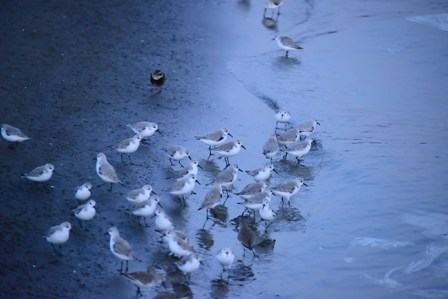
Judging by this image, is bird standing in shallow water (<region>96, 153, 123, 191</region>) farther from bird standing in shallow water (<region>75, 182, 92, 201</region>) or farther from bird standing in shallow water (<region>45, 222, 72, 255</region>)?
bird standing in shallow water (<region>45, 222, 72, 255</region>)

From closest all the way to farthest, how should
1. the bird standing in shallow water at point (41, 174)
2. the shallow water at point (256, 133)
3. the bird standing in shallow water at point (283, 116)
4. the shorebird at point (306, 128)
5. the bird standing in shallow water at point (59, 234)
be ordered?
the bird standing in shallow water at point (59, 234) → the shallow water at point (256, 133) → the bird standing in shallow water at point (41, 174) → the shorebird at point (306, 128) → the bird standing in shallow water at point (283, 116)

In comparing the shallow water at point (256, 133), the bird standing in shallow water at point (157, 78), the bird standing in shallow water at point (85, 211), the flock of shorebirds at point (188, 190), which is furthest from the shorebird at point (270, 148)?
the bird standing in shallow water at point (85, 211)

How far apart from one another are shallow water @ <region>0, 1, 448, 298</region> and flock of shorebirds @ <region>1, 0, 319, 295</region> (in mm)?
200

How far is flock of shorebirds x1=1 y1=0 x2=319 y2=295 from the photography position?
34.2 ft

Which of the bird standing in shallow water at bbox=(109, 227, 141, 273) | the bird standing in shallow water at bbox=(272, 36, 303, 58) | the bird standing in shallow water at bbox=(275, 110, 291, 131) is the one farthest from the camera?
the bird standing in shallow water at bbox=(272, 36, 303, 58)

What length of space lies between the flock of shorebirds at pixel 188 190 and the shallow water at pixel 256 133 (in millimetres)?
200

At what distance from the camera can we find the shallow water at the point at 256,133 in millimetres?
10898

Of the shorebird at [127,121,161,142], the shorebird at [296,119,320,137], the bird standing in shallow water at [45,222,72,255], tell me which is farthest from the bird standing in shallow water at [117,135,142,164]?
the shorebird at [296,119,320,137]

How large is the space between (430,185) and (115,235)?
5.60m

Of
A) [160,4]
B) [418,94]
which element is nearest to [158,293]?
[418,94]

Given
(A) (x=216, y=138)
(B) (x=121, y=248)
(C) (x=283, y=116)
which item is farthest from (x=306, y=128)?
(B) (x=121, y=248)

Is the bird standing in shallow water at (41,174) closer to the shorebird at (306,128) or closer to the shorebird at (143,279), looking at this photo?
the shorebird at (143,279)

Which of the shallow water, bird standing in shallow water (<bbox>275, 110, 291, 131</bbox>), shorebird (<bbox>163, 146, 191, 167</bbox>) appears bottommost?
the shallow water

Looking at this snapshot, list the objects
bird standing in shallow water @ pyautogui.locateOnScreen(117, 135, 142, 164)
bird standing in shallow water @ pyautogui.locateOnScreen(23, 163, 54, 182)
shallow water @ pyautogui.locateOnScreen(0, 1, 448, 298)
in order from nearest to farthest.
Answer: shallow water @ pyautogui.locateOnScreen(0, 1, 448, 298) → bird standing in shallow water @ pyautogui.locateOnScreen(23, 163, 54, 182) → bird standing in shallow water @ pyautogui.locateOnScreen(117, 135, 142, 164)
